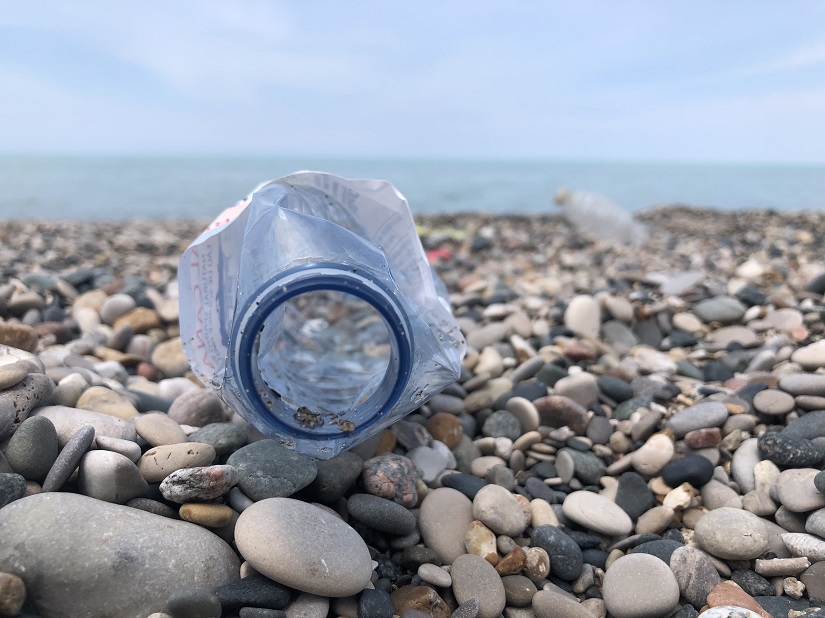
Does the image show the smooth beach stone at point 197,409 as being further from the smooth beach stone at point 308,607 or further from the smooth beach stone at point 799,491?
the smooth beach stone at point 799,491

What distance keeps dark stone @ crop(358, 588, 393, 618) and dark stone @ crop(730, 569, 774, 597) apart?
1004 millimetres

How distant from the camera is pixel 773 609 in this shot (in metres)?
1.52

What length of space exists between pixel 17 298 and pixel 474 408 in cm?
260

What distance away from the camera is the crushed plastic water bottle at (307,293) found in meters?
1.58

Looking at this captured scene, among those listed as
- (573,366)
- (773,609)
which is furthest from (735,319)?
(773,609)

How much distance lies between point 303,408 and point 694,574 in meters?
1.21

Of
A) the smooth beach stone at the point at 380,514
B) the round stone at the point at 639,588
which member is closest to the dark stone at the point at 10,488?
the smooth beach stone at the point at 380,514

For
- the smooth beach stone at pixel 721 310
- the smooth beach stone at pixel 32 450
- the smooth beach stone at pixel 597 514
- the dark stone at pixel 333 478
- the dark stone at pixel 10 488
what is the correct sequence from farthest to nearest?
the smooth beach stone at pixel 721 310
the smooth beach stone at pixel 597 514
the dark stone at pixel 333 478
the smooth beach stone at pixel 32 450
the dark stone at pixel 10 488

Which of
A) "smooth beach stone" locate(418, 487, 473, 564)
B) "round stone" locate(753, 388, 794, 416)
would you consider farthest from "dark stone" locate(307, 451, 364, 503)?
"round stone" locate(753, 388, 794, 416)

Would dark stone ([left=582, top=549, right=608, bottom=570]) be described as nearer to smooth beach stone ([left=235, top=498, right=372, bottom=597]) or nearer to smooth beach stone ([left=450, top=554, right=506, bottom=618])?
smooth beach stone ([left=450, top=554, right=506, bottom=618])

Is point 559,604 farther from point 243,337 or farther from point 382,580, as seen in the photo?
point 243,337

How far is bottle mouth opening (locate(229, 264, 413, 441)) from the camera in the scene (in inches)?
60.2

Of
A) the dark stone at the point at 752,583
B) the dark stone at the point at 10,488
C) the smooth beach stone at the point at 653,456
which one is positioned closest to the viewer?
the dark stone at the point at 10,488

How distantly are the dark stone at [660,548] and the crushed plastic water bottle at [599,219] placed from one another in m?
8.97
